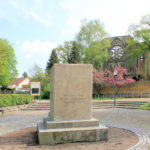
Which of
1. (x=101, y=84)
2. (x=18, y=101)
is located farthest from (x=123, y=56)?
(x=18, y=101)

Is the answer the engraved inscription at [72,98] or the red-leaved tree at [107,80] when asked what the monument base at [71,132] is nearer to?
the engraved inscription at [72,98]

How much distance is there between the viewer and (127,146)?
5012 millimetres

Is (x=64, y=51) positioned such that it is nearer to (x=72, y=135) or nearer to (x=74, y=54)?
(x=74, y=54)

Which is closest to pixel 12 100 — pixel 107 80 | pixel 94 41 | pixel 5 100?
pixel 5 100

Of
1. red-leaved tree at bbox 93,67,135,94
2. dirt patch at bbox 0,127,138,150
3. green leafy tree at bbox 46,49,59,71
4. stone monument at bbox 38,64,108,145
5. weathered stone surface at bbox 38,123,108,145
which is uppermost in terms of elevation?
green leafy tree at bbox 46,49,59,71

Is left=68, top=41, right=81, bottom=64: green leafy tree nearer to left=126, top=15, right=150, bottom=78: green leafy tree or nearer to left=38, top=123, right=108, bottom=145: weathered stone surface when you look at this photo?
left=126, top=15, right=150, bottom=78: green leafy tree

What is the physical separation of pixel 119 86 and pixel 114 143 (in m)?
28.2

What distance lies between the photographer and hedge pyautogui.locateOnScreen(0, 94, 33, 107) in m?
15.0

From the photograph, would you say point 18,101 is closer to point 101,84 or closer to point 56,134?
point 56,134

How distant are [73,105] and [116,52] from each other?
35.6m

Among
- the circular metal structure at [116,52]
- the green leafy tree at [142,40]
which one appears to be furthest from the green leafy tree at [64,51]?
the green leafy tree at [142,40]

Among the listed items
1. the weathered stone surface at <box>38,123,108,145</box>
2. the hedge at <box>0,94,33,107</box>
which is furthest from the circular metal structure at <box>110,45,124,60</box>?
the weathered stone surface at <box>38,123,108,145</box>

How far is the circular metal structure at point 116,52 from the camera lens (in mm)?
39412

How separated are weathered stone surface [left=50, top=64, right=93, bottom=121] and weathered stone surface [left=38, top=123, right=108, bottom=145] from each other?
1.71 ft
